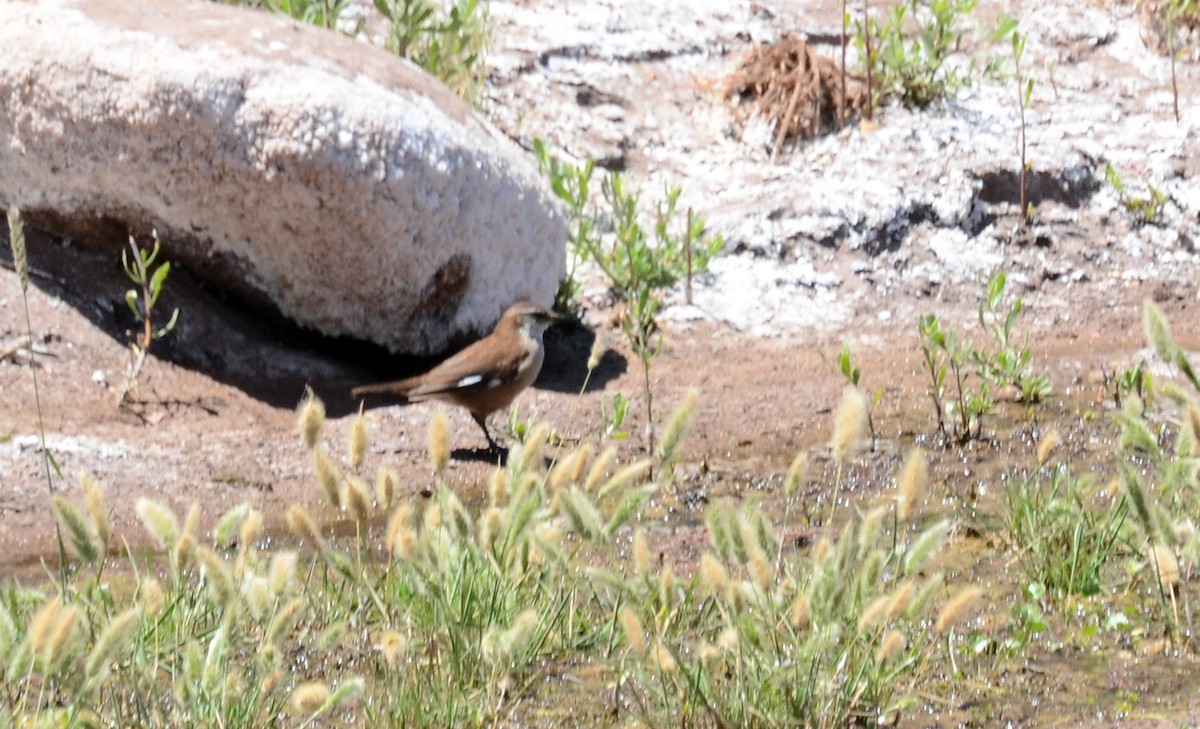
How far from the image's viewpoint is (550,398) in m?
6.70

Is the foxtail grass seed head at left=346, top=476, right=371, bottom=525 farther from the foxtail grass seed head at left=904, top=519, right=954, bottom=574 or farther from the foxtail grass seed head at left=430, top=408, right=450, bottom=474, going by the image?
the foxtail grass seed head at left=904, top=519, right=954, bottom=574

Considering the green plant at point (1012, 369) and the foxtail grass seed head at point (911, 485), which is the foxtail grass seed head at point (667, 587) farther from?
the green plant at point (1012, 369)

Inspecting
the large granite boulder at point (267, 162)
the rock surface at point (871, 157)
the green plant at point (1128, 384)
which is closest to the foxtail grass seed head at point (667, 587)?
the green plant at point (1128, 384)

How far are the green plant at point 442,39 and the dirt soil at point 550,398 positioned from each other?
1433 millimetres

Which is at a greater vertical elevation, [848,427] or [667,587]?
[848,427]

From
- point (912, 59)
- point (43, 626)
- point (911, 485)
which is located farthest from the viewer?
point (912, 59)

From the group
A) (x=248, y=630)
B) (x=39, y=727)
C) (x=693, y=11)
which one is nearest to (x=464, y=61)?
(x=693, y=11)

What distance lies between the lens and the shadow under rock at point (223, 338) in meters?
6.27

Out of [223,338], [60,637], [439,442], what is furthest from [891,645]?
[223,338]

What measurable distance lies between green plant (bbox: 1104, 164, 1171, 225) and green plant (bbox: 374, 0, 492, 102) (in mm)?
3367

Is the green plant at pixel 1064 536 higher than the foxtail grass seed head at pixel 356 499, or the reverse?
the foxtail grass seed head at pixel 356 499

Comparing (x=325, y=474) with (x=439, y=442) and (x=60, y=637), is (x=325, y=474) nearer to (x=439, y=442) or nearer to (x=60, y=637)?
(x=439, y=442)

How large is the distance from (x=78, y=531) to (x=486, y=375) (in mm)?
3483

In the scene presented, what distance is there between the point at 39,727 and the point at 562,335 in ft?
16.6
